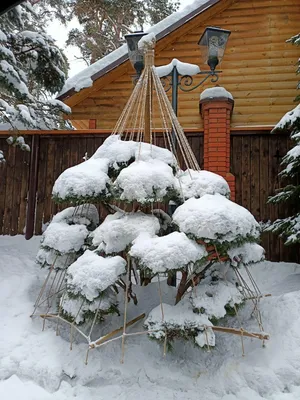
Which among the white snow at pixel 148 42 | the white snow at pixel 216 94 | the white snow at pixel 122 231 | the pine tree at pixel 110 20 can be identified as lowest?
the white snow at pixel 122 231

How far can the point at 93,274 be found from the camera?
249cm

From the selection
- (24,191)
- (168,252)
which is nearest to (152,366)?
(168,252)

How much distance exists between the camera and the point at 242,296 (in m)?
2.81

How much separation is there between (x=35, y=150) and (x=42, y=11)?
1000 centimetres

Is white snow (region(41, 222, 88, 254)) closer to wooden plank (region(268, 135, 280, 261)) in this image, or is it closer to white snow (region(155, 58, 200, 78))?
white snow (region(155, 58, 200, 78))

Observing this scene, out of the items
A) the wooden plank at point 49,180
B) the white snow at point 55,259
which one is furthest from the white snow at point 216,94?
the white snow at point 55,259

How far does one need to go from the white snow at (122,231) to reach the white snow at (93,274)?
96mm

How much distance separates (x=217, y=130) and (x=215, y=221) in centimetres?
223

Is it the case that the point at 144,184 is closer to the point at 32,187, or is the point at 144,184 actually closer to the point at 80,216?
the point at 80,216

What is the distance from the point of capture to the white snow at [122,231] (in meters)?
2.64

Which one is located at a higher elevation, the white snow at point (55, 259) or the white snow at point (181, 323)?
the white snow at point (55, 259)

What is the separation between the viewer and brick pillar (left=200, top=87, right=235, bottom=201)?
4.34m

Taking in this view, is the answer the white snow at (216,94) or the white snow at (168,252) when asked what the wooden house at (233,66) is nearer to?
the white snow at (216,94)

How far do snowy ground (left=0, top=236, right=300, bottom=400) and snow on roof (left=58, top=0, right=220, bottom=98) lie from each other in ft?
13.3
